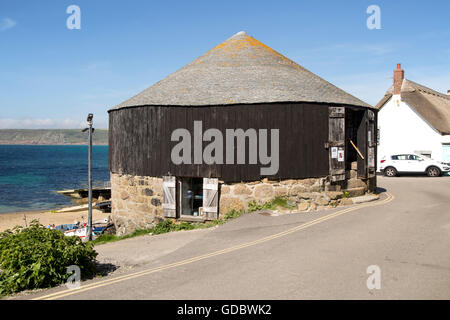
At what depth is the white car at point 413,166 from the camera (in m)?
28.2

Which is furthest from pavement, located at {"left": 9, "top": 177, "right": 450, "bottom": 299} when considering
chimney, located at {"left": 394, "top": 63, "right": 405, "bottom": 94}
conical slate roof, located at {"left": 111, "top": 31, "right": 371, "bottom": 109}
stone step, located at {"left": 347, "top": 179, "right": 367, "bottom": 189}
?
chimney, located at {"left": 394, "top": 63, "right": 405, "bottom": 94}

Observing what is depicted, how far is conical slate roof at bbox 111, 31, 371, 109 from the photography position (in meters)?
15.7

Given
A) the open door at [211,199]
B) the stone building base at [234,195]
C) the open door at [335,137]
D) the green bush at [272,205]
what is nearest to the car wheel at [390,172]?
the stone building base at [234,195]

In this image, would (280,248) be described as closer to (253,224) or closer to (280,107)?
(253,224)

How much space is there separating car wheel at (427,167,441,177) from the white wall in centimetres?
410

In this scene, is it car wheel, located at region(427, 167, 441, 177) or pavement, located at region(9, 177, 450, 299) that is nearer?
pavement, located at region(9, 177, 450, 299)

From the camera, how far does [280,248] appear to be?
397 inches

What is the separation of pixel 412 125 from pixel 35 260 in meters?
32.9

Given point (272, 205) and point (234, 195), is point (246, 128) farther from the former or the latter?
point (272, 205)

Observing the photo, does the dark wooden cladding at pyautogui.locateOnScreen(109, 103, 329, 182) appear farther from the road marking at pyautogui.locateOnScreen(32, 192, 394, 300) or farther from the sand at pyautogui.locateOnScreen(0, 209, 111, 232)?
the sand at pyautogui.locateOnScreen(0, 209, 111, 232)

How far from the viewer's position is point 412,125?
33.0m

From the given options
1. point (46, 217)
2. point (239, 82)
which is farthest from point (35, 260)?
point (46, 217)

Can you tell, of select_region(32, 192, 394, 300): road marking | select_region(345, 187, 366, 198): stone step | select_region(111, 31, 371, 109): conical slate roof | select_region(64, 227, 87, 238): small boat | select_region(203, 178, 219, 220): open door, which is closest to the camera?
select_region(32, 192, 394, 300): road marking

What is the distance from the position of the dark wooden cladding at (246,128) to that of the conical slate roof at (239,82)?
36 cm
